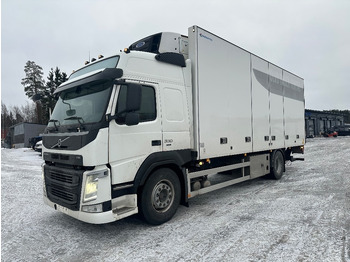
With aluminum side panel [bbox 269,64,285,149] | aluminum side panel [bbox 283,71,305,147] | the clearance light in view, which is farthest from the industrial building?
the clearance light

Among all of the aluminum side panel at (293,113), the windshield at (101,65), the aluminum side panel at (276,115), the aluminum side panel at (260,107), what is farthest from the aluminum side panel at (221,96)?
the aluminum side panel at (293,113)

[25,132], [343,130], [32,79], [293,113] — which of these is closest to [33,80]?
[32,79]

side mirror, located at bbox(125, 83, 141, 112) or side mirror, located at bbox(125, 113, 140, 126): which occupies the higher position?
side mirror, located at bbox(125, 83, 141, 112)

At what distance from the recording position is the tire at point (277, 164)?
7985 millimetres

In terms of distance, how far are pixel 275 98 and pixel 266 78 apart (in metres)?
0.87

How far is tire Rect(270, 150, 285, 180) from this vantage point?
26.2 ft

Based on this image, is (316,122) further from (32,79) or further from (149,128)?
(32,79)

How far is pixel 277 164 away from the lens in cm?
833

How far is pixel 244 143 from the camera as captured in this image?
6.30 meters

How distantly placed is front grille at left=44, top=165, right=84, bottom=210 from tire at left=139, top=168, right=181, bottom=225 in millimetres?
1076

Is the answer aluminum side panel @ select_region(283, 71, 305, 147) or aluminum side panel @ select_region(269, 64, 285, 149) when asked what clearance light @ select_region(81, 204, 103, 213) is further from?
aluminum side panel @ select_region(283, 71, 305, 147)

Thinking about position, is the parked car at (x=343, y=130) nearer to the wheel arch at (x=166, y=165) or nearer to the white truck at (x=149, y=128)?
the white truck at (x=149, y=128)

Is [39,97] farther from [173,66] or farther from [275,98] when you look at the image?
[275,98]

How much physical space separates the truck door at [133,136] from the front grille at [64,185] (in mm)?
570
